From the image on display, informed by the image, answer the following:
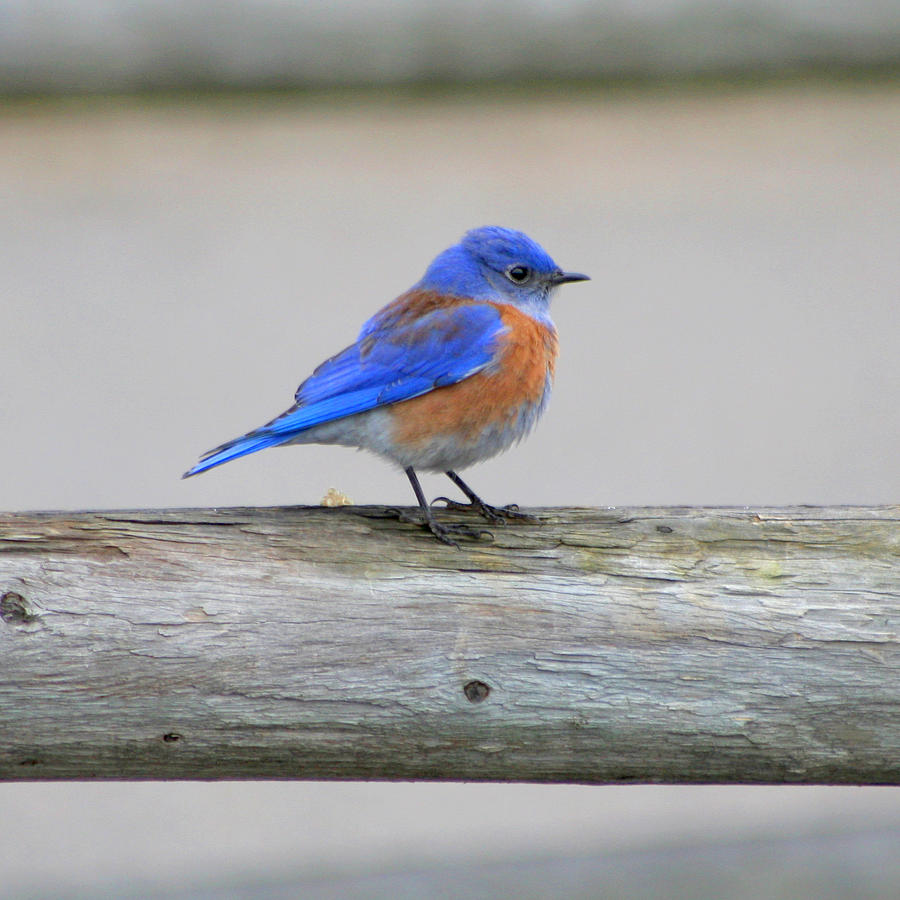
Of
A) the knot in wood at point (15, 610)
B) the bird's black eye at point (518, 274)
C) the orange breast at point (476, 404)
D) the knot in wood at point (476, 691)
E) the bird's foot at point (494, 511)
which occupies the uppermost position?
the bird's black eye at point (518, 274)

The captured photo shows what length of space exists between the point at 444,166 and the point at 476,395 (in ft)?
6.25

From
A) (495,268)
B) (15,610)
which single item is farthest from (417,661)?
(495,268)

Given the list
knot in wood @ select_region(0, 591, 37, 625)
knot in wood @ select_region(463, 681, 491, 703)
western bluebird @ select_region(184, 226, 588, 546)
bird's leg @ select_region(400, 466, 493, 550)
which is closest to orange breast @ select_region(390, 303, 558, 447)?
western bluebird @ select_region(184, 226, 588, 546)

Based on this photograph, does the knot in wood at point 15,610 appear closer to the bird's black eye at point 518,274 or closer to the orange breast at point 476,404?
the orange breast at point 476,404

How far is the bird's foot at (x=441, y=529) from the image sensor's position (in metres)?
2.79

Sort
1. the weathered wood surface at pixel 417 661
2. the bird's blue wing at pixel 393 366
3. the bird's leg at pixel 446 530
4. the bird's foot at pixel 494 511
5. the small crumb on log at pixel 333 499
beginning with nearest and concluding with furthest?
the weathered wood surface at pixel 417 661, the bird's leg at pixel 446 530, the bird's foot at pixel 494 511, the small crumb on log at pixel 333 499, the bird's blue wing at pixel 393 366

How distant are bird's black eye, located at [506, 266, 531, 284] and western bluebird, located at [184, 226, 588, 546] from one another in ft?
0.55

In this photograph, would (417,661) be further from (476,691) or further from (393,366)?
(393,366)

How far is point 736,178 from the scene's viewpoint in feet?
17.0

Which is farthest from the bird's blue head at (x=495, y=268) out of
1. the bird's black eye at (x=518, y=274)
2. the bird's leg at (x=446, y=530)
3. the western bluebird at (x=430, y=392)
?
the bird's leg at (x=446, y=530)

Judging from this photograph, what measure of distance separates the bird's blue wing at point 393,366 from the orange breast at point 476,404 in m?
0.03

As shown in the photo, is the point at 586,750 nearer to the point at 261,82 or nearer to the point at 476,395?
the point at 476,395

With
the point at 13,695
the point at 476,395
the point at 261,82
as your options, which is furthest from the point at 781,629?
the point at 261,82

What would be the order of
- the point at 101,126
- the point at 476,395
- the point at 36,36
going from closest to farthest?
the point at 476,395
the point at 36,36
the point at 101,126
